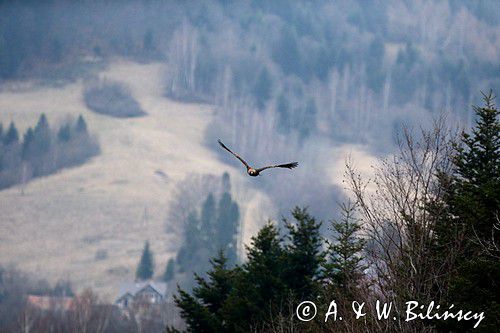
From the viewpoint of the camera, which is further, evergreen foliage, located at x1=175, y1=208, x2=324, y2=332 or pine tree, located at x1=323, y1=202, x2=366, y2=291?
evergreen foliage, located at x1=175, y1=208, x2=324, y2=332

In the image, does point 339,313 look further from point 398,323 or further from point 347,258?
point 398,323

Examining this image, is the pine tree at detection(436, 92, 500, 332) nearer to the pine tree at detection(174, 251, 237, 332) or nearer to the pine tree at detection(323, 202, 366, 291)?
the pine tree at detection(323, 202, 366, 291)

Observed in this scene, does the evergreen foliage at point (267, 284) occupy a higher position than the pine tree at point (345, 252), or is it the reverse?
the pine tree at point (345, 252)

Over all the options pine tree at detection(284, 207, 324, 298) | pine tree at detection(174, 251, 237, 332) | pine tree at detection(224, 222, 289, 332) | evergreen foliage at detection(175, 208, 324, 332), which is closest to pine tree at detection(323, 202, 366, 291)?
evergreen foliage at detection(175, 208, 324, 332)

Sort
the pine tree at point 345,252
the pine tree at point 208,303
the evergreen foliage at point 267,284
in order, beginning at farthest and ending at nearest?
1. the pine tree at point 208,303
2. the evergreen foliage at point 267,284
3. the pine tree at point 345,252

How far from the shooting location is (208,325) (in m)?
47.0

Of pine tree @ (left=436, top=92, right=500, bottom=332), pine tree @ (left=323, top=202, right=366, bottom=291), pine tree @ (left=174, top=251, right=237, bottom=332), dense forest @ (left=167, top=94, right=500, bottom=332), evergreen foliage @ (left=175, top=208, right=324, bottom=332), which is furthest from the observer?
pine tree @ (left=174, top=251, right=237, bottom=332)

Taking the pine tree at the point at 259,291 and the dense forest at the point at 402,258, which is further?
the pine tree at the point at 259,291

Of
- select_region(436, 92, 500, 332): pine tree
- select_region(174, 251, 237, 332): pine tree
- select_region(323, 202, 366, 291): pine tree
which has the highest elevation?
select_region(436, 92, 500, 332): pine tree

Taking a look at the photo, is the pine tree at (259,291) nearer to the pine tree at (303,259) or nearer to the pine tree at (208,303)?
the pine tree at (303,259)

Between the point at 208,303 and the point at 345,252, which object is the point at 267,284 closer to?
the point at 208,303

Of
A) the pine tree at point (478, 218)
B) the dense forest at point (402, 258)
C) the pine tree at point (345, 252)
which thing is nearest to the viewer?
the pine tree at point (478, 218)

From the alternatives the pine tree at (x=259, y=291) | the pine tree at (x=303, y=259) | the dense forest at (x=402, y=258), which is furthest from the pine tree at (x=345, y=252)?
the pine tree at (x=259, y=291)

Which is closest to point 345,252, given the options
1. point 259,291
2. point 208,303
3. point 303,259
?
point 303,259
